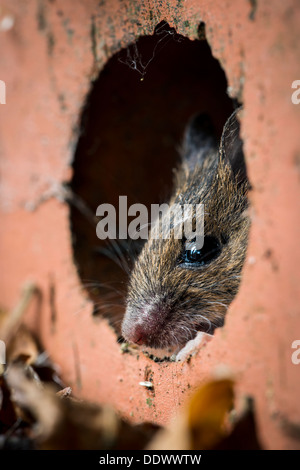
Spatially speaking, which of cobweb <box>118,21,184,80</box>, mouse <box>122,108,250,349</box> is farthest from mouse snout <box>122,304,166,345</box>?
cobweb <box>118,21,184,80</box>

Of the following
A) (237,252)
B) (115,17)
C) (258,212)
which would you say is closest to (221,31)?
(258,212)

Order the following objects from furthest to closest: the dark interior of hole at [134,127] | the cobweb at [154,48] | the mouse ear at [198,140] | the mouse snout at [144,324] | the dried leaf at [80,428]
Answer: the mouse ear at [198,140] < the dark interior of hole at [134,127] < the mouse snout at [144,324] < the cobweb at [154,48] < the dried leaf at [80,428]

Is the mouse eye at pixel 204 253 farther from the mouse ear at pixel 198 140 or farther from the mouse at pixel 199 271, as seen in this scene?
the mouse ear at pixel 198 140

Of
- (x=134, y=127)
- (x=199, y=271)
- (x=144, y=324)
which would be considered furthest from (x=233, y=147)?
(x=144, y=324)

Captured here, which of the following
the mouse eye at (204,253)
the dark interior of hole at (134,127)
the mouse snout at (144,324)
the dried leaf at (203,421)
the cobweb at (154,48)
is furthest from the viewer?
the dark interior of hole at (134,127)

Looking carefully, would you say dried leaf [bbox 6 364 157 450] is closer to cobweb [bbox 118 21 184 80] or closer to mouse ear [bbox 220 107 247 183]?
mouse ear [bbox 220 107 247 183]

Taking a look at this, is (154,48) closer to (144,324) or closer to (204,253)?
(204,253)

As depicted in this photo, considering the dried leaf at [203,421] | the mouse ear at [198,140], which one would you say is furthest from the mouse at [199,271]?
the dried leaf at [203,421]
